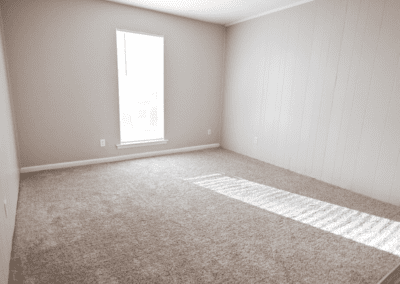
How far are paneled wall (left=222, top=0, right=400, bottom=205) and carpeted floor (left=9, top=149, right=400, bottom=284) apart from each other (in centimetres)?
39

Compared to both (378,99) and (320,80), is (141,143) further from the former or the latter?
(378,99)

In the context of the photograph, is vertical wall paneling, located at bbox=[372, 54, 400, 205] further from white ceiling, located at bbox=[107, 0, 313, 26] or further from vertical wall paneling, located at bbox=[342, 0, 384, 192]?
white ceiling, located at bbox=[107, 0, 313, 26]

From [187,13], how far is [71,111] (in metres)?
2.35

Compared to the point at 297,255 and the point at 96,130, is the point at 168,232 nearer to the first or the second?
the point at 297,255

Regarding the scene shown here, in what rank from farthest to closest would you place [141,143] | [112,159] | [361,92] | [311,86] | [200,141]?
[200,141] < [141,143] < [112,159] < [311,86] < [361,92]

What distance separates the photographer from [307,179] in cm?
327

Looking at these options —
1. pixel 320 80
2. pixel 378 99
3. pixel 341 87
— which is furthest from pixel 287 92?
pixel 378 99

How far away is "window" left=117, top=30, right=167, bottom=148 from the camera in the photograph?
12.2ft

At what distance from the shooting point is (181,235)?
194cm

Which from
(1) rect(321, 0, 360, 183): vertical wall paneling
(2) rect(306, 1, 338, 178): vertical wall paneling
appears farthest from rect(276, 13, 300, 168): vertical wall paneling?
(1) rect(321, 0, 360, 183): vertical wall paneling

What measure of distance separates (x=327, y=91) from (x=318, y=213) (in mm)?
1618

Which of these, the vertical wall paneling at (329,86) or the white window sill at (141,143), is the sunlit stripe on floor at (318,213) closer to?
the vertical wall paneling at (329,86)

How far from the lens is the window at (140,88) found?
3721mm

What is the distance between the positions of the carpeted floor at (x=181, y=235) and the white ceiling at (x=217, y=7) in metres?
2.45
